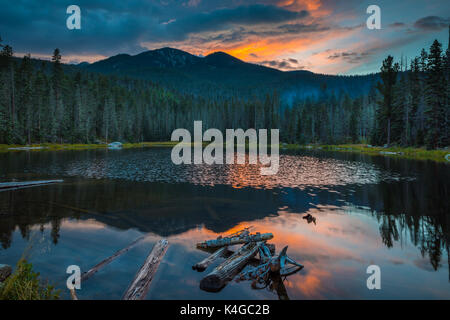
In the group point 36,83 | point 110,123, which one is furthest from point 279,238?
point 110,123

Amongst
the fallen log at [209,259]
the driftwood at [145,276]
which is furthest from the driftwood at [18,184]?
the fallen log at [209,259]

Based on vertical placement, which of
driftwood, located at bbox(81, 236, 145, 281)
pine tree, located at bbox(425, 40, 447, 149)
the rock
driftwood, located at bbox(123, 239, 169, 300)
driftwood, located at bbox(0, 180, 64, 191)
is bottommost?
driftwood, located at bbox(81, 236, 145, 281)

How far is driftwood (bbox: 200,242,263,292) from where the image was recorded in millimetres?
8219

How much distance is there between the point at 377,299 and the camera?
7.98m

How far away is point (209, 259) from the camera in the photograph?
9.96 m

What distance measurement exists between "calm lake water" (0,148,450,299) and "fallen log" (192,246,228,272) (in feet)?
0.83

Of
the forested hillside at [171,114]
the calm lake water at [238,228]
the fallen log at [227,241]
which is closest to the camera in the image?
the calm lake water at [238,228]

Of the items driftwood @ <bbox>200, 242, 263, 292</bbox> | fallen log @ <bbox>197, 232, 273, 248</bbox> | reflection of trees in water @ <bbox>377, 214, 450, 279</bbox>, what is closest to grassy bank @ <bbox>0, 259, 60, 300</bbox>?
driftwood @ <bbox>200, 242, 263, 292</bbox>

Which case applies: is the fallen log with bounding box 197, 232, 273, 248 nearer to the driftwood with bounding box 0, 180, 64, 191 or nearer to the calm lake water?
the calm lake water

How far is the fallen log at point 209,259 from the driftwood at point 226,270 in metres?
0.82

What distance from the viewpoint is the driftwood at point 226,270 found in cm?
822

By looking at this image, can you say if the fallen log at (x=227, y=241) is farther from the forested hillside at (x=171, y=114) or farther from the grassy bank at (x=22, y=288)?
the forested hillside at (x=171, y=114)
